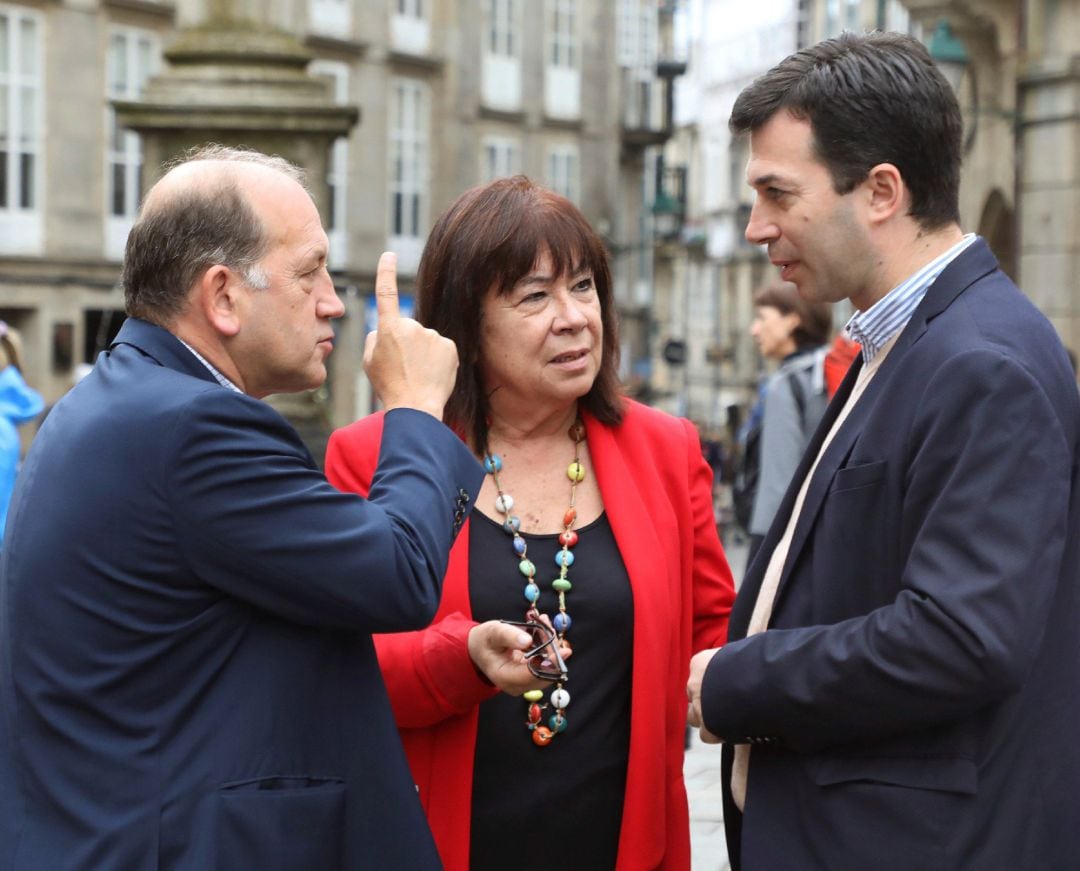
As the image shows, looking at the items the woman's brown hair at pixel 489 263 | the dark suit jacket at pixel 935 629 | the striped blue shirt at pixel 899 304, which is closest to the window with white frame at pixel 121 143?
the woman's brown hair at pixel 489 263

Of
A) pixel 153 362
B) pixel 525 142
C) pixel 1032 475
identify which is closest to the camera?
pixel 1032 475

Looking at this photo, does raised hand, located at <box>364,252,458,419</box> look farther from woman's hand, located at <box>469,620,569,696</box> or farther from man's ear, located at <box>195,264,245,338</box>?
woman's hand, located at <box>469,620,569,696</box>

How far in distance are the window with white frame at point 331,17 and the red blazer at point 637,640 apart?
31.3m

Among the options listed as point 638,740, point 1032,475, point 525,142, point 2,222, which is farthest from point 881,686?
point 525,142

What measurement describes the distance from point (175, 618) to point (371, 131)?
33125mm

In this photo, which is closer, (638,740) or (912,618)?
(912,618)

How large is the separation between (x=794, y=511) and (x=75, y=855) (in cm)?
133

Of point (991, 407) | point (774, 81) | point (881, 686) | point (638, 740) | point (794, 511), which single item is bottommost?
point (638, 740)

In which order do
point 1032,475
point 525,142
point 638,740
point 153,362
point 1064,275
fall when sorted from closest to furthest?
point 1032,475, point 153,362, point 638,740, point 1064,275, point 525,142

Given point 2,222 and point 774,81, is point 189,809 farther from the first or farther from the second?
point 2,222

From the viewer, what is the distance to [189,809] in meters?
2.71

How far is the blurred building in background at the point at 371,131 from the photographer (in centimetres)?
2772

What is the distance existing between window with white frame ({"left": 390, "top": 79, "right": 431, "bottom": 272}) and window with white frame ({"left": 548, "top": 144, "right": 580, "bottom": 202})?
507 cm

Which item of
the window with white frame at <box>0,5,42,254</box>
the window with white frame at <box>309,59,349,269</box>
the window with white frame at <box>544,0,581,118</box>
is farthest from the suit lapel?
the window with white frame at <box>544,0,581,118</box>
